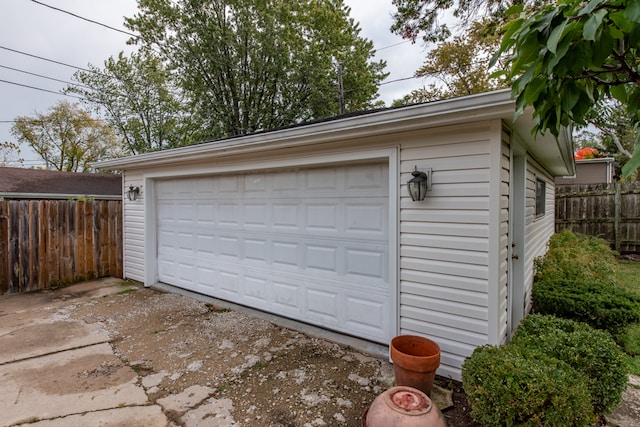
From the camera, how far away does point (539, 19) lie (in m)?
1.21

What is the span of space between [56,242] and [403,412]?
6910mm

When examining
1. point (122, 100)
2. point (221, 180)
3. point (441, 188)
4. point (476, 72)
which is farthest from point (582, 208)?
point (122, 100)

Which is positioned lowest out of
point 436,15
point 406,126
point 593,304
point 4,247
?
point 593,304

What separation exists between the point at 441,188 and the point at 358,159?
0.95m

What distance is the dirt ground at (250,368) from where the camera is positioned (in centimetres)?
247

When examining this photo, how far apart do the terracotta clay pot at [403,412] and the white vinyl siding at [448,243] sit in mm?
1101

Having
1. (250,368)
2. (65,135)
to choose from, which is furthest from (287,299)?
(65,135)

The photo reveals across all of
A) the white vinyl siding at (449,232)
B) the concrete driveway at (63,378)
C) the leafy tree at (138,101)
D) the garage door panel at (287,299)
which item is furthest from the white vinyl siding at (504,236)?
the leafy tree at (138,101)

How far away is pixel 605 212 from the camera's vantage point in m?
8.93

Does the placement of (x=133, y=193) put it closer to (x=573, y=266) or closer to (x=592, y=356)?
(x=592, y=356)

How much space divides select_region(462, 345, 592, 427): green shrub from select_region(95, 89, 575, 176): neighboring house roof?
1.47 meters

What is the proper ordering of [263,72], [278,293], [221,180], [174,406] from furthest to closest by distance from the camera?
[263,72] < [221,180] < [278,293] < [174,406]

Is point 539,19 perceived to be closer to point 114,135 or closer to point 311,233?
point 311,233

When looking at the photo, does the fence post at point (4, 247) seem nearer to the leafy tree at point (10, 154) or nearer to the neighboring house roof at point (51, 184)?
the neighboring house roof at point (51, 184)
